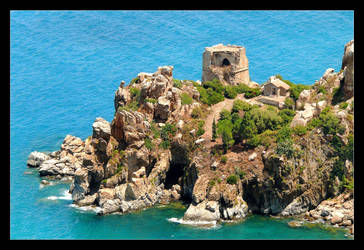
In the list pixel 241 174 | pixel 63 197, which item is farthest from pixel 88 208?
pixel 241 174

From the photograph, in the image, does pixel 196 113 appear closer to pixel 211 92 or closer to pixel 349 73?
pixel 211 92

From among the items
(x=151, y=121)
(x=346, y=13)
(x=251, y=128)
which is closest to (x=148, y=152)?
(x=151, y=121)

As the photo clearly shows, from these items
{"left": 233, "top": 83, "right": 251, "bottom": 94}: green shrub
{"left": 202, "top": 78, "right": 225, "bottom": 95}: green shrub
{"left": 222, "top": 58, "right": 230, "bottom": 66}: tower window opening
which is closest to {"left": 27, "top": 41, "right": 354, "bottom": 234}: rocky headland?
{"left": 202, "top": 78, "right": 225, "bottom": 95}: green shrub

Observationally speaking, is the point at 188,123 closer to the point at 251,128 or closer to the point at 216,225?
the point at 251,128

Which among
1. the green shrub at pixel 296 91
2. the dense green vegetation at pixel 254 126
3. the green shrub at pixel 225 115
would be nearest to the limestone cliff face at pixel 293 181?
the dense green vegetation at pixel 254 126

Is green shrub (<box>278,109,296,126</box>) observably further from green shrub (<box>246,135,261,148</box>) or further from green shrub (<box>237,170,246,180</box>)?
green shrub (<box>237,170,246,180</box>)

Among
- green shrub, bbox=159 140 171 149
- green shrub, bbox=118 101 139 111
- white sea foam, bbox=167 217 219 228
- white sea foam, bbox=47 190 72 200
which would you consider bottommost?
white sea foam, bbox=167 217 219 228
